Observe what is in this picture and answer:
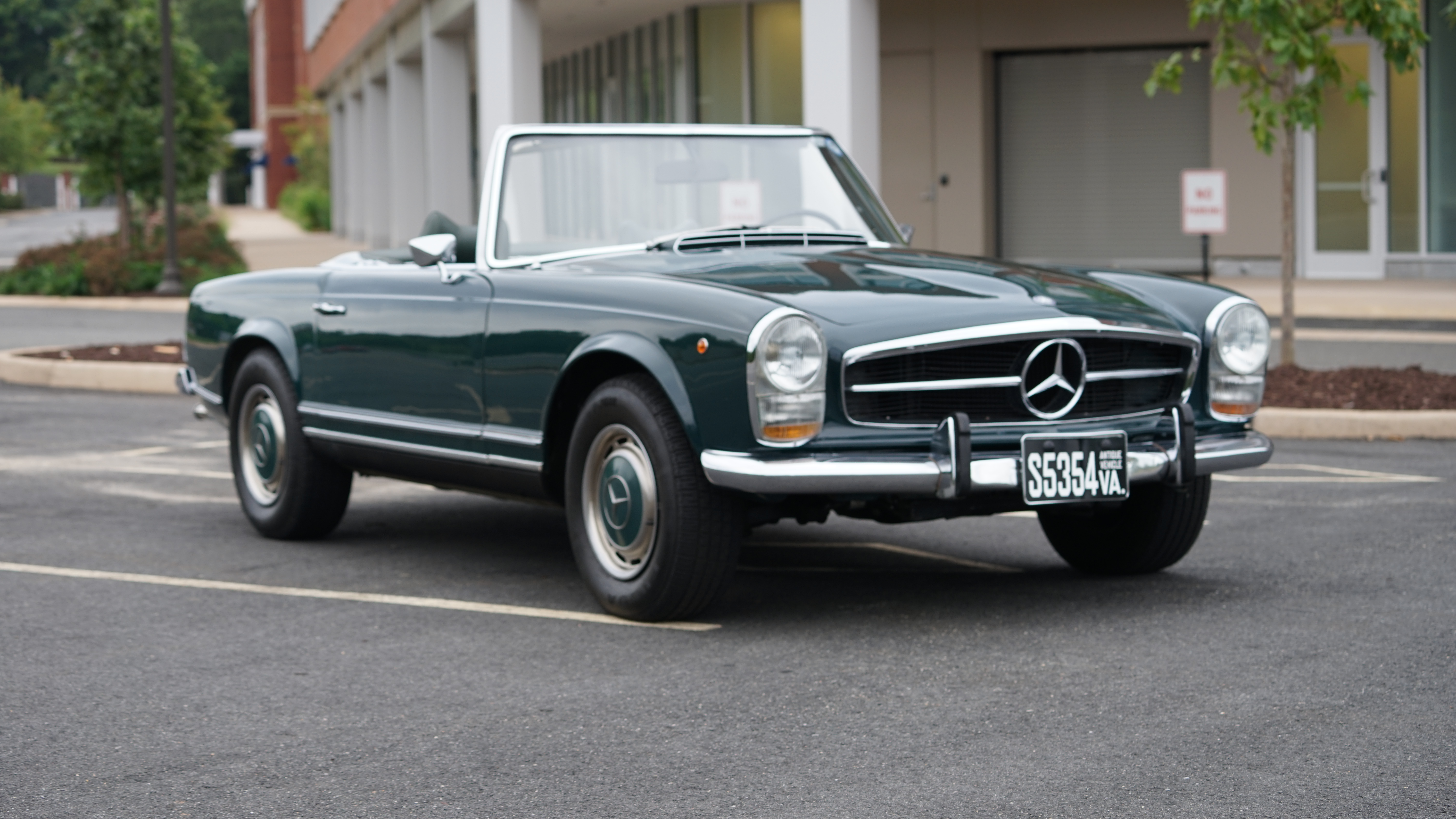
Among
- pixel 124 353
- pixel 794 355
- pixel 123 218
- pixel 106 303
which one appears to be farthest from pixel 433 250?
pixel 123 218

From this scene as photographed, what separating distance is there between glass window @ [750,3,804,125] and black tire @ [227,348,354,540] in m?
19.7

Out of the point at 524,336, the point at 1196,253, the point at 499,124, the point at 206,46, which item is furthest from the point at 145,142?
the point at 206,46

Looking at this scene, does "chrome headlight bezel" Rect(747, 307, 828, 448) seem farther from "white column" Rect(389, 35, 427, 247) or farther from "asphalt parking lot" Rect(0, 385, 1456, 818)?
"white column" Rect(389, 35, 427, 247)

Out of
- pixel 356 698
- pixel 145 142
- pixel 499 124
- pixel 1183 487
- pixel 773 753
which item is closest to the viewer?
pixel 773 753

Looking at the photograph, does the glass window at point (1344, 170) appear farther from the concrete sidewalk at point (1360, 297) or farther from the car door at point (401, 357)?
the car door at point (401, 357)

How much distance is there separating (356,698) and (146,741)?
1.87ft

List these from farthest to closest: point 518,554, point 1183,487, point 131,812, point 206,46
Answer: point 206,46
point 518,554
point 1183,487
point 131,812

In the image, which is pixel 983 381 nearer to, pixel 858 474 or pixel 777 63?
pixel 858 474

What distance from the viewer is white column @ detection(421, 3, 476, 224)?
30.7 m

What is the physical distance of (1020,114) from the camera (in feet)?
85.0

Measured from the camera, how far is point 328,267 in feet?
23.7

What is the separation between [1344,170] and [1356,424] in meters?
13.7

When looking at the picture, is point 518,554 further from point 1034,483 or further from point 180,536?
point 1034,483

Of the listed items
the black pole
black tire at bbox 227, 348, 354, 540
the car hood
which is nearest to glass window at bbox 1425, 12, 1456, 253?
the black pole
